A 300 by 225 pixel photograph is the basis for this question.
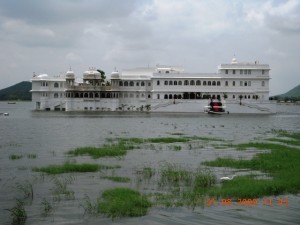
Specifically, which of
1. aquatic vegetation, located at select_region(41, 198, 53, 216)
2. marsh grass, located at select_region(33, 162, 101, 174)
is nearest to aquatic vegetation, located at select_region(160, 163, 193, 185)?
marsh grass, located at select_region(33, 162, 101, 174)

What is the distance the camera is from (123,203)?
40.9 feet

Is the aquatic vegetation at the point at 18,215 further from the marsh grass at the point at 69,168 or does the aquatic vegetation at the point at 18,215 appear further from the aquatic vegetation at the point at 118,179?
the marsh grass at the point at 69,168

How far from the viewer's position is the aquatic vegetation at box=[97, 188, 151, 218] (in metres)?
12.0

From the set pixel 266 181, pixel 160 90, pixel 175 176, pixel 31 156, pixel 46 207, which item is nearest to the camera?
pixel 46 207

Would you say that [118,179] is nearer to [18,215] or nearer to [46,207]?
[46,207]

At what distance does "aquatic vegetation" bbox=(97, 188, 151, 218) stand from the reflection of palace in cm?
6055

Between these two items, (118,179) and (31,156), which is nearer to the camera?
(118,179)

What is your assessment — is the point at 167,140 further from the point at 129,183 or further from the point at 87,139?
the point at 129,183

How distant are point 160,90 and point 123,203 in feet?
213

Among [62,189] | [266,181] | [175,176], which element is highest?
[266,181]

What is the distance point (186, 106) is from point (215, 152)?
165ft

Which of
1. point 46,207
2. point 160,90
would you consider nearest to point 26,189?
point 46,207

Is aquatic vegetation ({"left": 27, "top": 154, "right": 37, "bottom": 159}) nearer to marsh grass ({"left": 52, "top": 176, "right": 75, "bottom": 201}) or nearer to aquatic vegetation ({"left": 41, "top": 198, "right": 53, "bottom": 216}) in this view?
marsh grass ({"left": 52, "top": 176, "right": 75, "bottom": 201})

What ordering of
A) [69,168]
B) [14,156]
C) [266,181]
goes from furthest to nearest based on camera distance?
[14,156]
[69,168]
[266,181]
